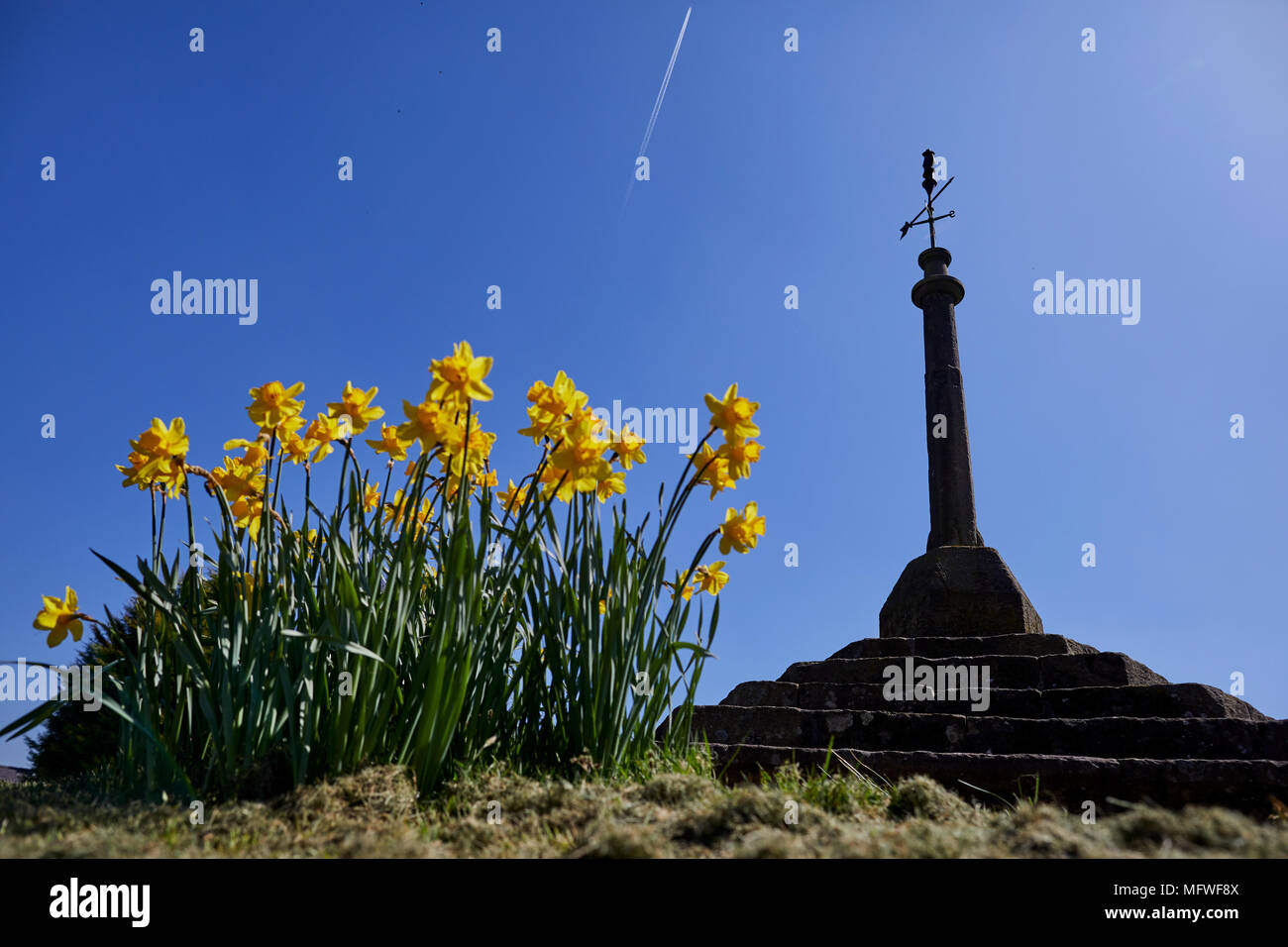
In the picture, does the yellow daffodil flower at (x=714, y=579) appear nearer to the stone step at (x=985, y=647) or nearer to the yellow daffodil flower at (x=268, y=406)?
the yellow daffodil flower at (x=268, y=406)

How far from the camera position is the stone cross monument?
338 inches

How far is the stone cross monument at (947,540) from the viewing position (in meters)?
8.59

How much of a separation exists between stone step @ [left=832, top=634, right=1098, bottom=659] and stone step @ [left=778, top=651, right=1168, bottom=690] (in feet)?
2.10

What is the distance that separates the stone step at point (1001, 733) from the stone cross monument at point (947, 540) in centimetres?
338

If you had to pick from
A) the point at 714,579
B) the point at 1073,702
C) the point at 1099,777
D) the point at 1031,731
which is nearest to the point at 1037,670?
the point at 1073,702

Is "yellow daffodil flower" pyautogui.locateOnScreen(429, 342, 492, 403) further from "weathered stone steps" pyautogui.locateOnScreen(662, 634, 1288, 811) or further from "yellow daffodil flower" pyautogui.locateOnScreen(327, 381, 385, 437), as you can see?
"weathered stone steps" pyautogui.locateOnScreen(662, 634, 1288, 811)

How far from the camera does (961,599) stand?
8672 mm

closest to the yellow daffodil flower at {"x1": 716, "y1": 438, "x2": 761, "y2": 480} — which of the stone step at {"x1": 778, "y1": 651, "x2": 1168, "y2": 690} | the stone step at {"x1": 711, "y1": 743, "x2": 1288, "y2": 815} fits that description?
the stone step at {"x1": 711, "y1": 743, "x2": 1288, "y2": 815}

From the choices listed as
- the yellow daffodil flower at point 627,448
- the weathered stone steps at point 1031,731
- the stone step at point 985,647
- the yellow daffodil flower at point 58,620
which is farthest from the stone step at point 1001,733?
the yellow daffodil flower at point 58,620

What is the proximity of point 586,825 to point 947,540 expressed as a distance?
27.6 ft
